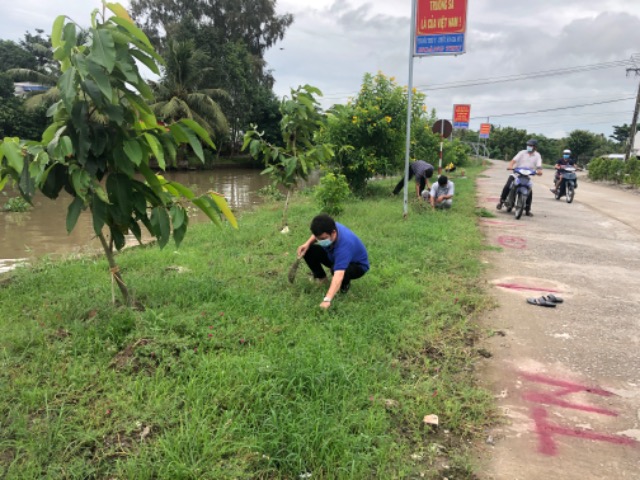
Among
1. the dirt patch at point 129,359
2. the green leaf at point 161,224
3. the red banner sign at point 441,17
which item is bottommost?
the dirt patch at point 129,359

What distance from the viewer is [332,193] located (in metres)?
7.70

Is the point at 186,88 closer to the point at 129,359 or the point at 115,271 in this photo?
the point at 115,271

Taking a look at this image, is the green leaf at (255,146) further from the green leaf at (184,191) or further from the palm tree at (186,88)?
the palm tree at (186,88)

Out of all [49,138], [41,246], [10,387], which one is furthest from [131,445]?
[41,246]

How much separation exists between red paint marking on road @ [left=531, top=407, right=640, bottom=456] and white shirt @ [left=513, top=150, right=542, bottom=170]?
724 centimetres

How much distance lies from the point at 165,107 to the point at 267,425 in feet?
80.4

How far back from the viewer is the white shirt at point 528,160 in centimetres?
866

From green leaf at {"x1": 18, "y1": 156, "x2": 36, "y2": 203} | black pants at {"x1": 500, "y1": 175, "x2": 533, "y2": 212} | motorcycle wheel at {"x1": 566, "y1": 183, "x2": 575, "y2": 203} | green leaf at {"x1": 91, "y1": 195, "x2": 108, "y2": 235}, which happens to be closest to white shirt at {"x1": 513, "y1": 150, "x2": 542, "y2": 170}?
black pants at {"x1": 500, "y1": 175, "x2": 533, "y2": 212}

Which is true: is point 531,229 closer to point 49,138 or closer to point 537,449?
point 537,449

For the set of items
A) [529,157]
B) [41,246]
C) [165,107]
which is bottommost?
[41,246]

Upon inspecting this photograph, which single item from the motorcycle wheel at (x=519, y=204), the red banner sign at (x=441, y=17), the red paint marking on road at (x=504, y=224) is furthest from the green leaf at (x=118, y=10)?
the motorcycle wheel at (x=519, y=204)

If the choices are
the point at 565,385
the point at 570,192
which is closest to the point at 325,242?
the point at 565,385

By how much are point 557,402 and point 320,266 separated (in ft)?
7.84

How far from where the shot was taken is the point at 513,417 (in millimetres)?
2539
